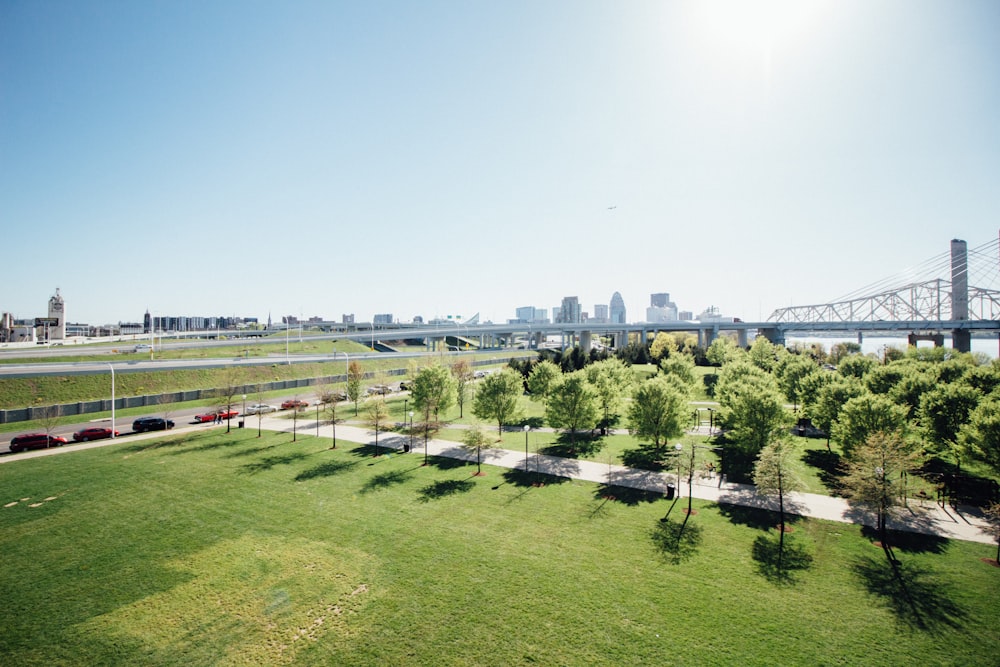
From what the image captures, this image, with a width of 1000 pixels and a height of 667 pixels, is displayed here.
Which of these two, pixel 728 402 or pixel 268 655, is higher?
pixel 728 402

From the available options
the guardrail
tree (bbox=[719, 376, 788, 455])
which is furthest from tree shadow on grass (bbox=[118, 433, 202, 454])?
tree (bbox=[719, 376, 788, 455])

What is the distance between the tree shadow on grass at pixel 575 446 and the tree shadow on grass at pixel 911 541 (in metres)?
15.9

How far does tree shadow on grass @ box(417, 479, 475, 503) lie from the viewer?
22.2 m

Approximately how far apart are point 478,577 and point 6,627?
15.2m

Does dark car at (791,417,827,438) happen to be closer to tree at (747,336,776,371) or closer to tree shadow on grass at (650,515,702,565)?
tree shadow on grass at (650,515,702,565)

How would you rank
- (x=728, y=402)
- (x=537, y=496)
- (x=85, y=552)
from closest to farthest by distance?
(x=85, y=552)
(x=537, y=496)
(x=728, y=402)

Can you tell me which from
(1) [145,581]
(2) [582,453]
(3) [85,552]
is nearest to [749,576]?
(2) [582,453]

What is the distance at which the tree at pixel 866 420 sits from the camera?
2363cm

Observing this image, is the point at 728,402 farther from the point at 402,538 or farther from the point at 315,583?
the point at 315,583

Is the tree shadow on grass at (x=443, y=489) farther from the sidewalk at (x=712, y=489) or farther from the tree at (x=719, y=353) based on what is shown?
the tree at (x=719, y=353)

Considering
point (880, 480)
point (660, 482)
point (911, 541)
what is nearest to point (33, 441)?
point (660, 482)

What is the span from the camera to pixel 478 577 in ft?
49.4

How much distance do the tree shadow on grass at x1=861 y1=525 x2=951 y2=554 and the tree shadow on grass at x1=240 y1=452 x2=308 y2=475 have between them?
32740 mm

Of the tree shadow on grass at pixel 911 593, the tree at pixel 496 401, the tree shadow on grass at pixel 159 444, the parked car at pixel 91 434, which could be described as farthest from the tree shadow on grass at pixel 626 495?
the parked car at pixel 91 434
